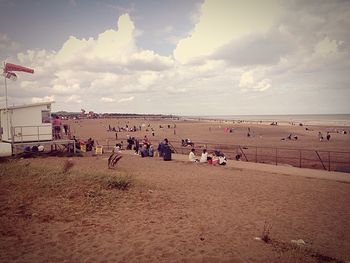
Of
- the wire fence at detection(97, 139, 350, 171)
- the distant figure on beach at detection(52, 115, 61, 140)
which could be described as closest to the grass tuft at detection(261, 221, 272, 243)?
the wire fence at detection(97, 139, 350, 171)

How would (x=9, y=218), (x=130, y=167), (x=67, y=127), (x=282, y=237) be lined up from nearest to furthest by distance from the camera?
(x=282, y=237)
(x=9, y=218)
(x=130, y=167)
(x=67, y=127)

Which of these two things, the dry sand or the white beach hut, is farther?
the white beach hut

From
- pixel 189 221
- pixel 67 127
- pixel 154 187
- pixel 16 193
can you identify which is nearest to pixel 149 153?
pixel 67 127

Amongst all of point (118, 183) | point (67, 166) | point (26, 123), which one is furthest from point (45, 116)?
point (118, 183)

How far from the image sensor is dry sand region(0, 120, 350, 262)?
638 centimetres

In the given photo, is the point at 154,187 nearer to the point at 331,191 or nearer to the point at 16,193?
the point at 16,193

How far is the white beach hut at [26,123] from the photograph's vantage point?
65.6 ft

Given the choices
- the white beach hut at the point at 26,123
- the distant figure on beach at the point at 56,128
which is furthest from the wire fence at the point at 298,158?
the white beach hut at the point at 26,123

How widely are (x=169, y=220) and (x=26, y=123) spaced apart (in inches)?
643

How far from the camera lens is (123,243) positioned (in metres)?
6.81

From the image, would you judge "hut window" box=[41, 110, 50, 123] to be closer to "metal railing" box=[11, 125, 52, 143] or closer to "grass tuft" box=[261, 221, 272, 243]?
"metal railing" box=[11, 125, 52, 143]

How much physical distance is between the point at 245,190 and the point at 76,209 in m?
7.13

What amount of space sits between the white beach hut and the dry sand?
8.22m

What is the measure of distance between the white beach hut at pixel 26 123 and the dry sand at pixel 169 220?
822cm
